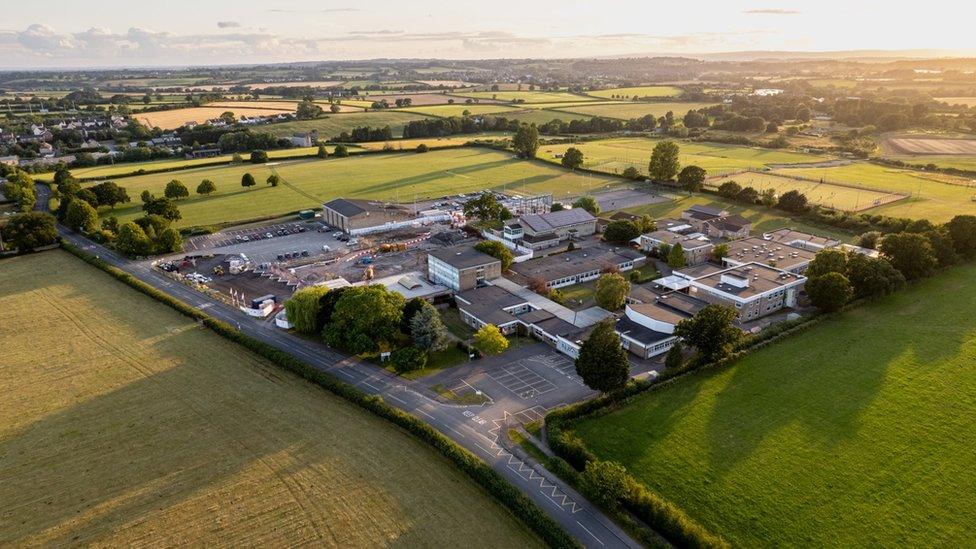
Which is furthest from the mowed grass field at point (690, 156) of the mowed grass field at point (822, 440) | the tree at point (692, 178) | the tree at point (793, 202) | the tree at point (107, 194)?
the tree at point (107, 194)

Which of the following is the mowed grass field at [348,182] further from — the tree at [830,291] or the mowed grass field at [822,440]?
the mowed grass field at [822,440]

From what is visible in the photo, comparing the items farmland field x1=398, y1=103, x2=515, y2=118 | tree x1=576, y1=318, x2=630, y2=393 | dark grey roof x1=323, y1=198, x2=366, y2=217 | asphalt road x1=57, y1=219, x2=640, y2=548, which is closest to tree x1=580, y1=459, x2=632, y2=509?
asphalt road x1=57, y1=219, x2=640, y2=548

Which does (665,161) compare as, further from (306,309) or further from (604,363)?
(306,309)

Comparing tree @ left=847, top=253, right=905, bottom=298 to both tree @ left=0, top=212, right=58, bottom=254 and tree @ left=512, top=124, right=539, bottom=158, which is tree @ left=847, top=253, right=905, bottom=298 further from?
tree @ left=0, top=212, right=58, bottom=254

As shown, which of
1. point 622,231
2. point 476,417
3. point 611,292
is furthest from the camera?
point 622,231

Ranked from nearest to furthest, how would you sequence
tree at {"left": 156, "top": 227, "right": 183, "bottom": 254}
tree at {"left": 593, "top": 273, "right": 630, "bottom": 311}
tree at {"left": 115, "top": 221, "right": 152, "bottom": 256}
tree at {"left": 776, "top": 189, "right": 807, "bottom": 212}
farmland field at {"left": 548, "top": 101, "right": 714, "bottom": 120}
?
1. tree at {"left": 593, "top": 273, "right": 630, "bottom": 311}
2. tree at {"left": 115, "top": 221, "right": 152, "bottom": 256}
3. tree at {"left": 156, "top": 227, "right": 183, "bottom": 254}
4. tree at {"left": 776, "top": 189, "right": 807, "bottom": 212}
5. farmland field at {"left": 548, "top": 101, "right": 714, "bottom": 120}

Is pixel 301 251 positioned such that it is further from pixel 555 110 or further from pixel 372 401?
pixel 555 110

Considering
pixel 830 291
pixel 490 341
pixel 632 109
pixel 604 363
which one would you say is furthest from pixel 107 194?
pixel 632 109
